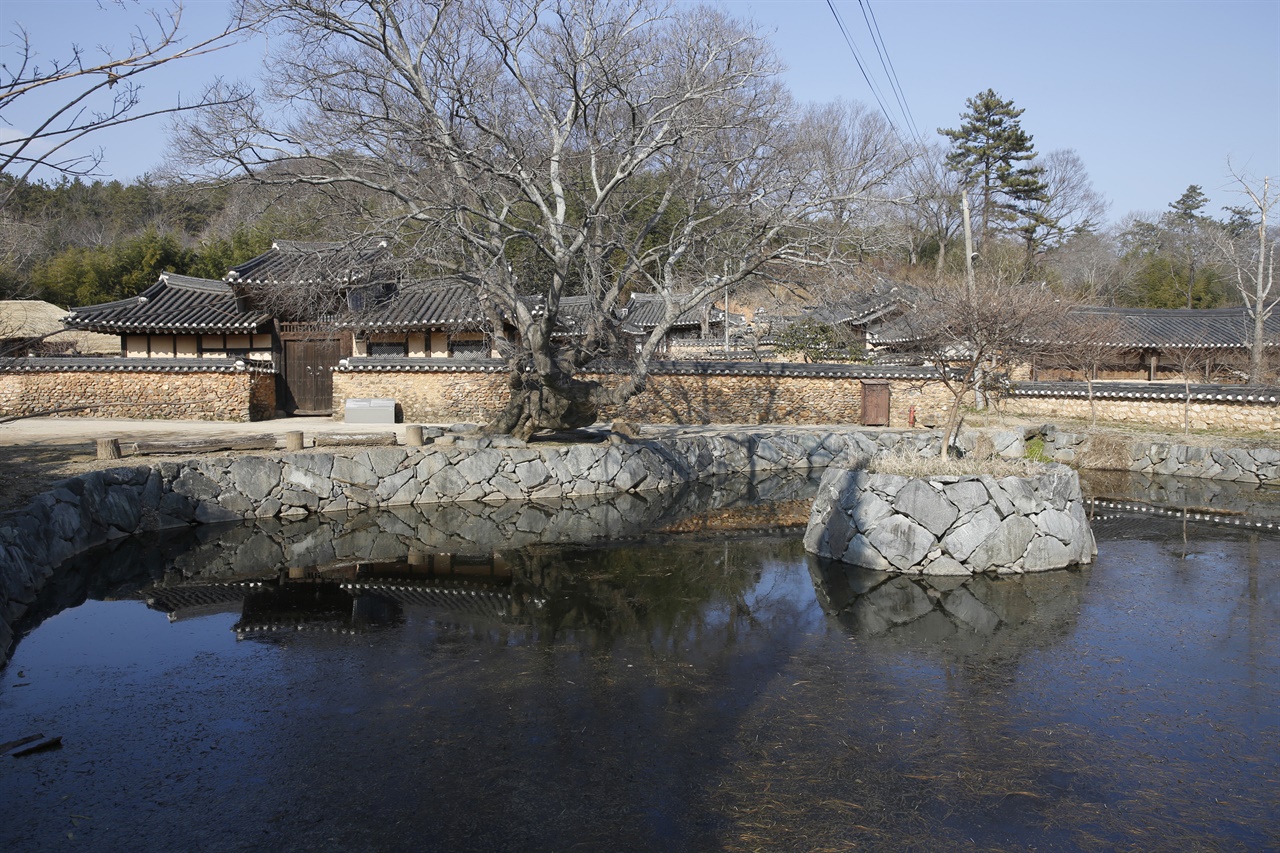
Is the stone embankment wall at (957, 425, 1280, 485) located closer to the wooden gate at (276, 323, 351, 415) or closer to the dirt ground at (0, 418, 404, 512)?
the dirt ground at (0, 418, 404, 512)

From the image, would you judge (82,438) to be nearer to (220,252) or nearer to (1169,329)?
(220,252)

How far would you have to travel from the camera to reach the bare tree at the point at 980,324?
12078mm

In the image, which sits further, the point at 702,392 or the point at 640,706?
the point at 702,392

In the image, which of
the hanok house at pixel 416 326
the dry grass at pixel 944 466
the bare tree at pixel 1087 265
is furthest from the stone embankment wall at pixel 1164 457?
the bare tree at pixel 1087 265

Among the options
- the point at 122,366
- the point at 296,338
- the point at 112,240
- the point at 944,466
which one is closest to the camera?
the point at 944,466

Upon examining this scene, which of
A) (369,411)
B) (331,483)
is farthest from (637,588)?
(369,411)

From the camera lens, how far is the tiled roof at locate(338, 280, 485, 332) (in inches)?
867

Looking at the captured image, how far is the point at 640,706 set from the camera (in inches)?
237

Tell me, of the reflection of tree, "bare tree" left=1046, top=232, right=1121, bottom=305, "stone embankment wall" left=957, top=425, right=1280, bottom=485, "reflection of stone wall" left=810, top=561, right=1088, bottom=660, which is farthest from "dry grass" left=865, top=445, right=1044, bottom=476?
"bare tree" left=1046, top=232, right=1121, bottom=305

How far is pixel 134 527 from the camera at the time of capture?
11891 mm

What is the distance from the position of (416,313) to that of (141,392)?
22.0 feet

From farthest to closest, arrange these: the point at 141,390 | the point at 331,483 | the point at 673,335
A: the point at 673,335, the point at 141,390, the point at 331,483

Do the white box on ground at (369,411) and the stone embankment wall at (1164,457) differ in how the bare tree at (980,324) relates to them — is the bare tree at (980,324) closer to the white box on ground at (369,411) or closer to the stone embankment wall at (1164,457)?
the stone embankment wall at (1164,457)

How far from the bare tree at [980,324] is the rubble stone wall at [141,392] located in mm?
15525
